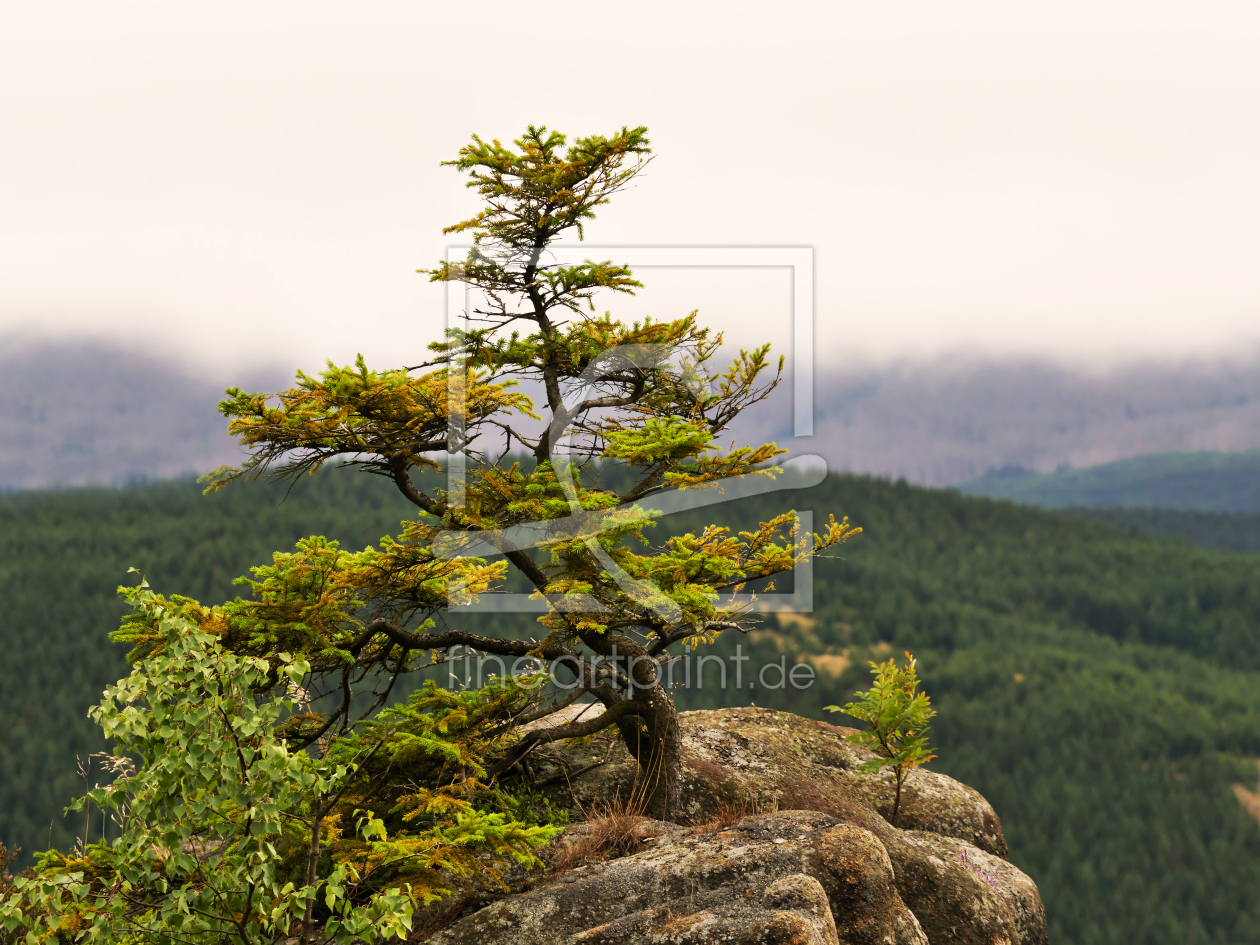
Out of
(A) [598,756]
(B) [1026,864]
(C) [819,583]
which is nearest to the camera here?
(A) [598,756]

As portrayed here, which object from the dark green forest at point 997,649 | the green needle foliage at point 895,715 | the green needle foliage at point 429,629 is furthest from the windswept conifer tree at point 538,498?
the dark green forest at point 997,649

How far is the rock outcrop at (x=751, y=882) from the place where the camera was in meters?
9.32

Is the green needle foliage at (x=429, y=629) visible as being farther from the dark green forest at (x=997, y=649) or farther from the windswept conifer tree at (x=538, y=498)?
the dark green forest at (x=997, y=649)

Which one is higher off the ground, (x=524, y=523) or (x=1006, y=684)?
(x=524, y=523)

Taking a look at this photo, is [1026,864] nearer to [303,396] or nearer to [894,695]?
[894,695]

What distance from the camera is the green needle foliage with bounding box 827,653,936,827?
53.6ft

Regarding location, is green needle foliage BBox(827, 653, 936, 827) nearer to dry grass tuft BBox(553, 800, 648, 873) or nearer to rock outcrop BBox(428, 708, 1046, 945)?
rock outcrop BBox(428, 708, 1046, 945)

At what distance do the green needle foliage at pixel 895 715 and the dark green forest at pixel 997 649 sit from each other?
49.1 meters

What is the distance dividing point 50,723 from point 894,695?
333ft

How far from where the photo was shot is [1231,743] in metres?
109

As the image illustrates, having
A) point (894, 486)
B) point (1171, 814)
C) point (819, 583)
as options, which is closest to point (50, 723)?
point (819, 583)

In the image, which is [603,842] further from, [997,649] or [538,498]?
[997,649]

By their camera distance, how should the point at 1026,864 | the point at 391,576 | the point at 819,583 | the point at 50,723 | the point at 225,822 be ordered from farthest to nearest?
1. the point at 819,583
2. the point at 50,723
3. the point at 1026,864
4. the point at 391,576
5. the point at 225,822

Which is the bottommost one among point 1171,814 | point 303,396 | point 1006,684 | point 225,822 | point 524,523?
point 1171,814
